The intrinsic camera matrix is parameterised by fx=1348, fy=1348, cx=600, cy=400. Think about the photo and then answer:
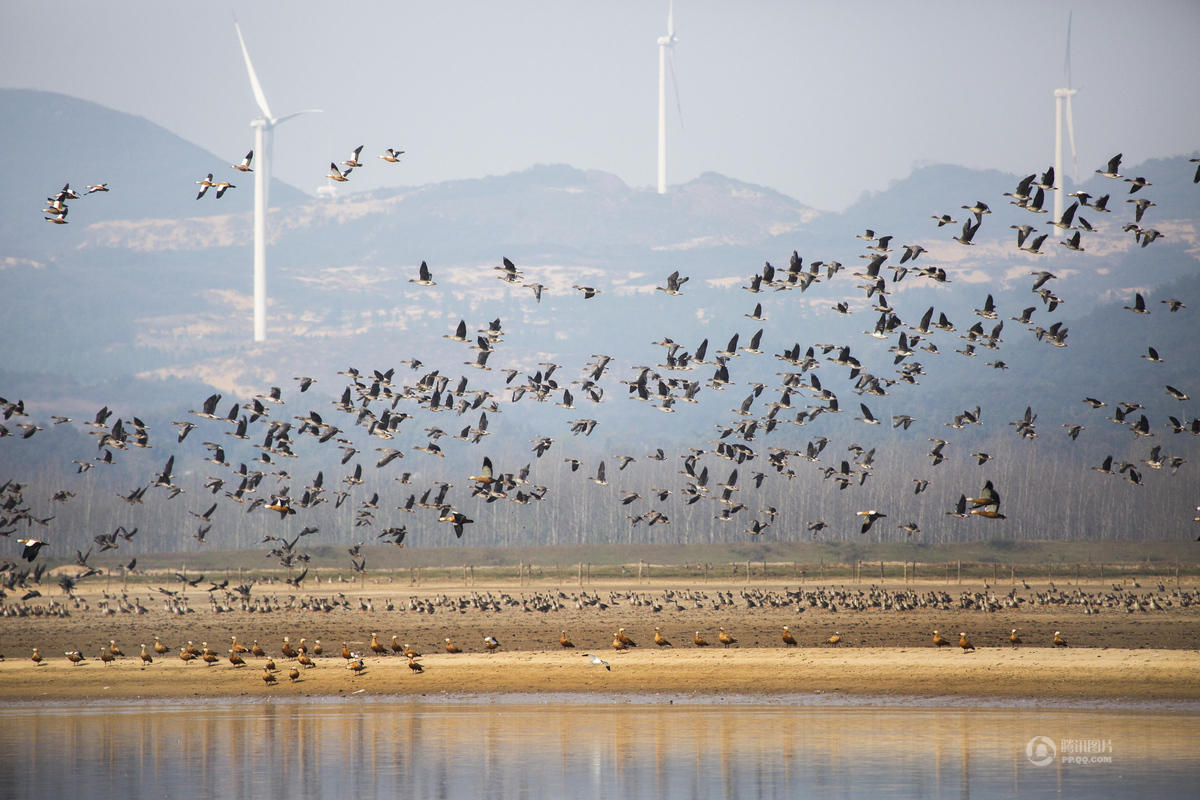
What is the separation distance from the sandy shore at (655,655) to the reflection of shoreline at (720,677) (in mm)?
86

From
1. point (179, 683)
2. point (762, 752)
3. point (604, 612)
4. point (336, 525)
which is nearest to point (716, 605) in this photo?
point (604, 612)

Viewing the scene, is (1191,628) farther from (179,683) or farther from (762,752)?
(179,683)

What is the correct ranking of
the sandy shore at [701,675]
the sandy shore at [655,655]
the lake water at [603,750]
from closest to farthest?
the lake water at [603,750], the sandy shore at [701,675], the sandy shore at [655,655]

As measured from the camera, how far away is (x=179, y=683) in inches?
2009

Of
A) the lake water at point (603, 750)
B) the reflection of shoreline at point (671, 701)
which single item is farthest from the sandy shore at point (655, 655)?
the lake water at point (603, 750)

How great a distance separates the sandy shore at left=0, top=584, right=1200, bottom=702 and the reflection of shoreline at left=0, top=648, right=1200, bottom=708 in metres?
0.09

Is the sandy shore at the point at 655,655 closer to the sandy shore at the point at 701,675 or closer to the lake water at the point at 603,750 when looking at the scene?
the sandy shore at the point at 701,675

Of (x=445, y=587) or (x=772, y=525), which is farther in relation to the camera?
(x=772, y=525)

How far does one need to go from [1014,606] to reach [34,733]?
5024 cm

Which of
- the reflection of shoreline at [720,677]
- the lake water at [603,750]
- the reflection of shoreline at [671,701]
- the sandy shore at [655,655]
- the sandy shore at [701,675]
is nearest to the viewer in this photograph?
the lake water at [603,750]

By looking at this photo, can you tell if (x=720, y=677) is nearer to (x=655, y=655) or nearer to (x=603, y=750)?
(x=655, y=655)

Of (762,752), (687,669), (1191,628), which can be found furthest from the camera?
(1191,628)

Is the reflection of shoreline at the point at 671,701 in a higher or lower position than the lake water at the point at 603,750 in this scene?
lower

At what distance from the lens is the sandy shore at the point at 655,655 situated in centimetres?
4769
